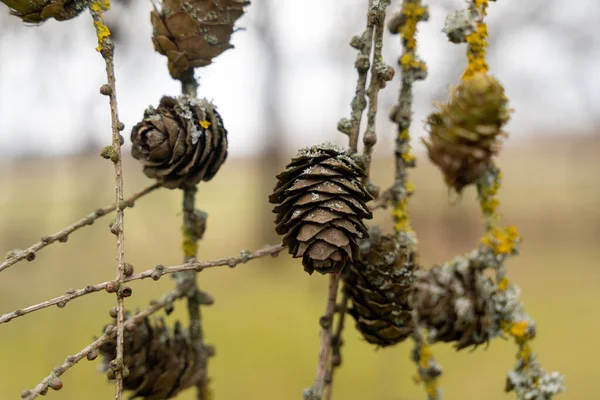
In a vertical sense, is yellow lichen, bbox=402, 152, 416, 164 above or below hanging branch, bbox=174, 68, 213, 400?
above

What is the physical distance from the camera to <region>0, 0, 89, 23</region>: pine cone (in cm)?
34

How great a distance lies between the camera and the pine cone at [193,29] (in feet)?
1.27

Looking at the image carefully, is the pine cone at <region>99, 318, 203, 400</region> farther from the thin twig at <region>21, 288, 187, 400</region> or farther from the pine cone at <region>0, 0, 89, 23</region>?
the pine cone at <region>0, 0, 89, 23</region>

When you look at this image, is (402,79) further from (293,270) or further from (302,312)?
(293,270)

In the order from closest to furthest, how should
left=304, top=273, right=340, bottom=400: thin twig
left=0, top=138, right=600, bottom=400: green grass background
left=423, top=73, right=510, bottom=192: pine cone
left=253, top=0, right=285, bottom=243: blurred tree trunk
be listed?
left=423, top=73, right=510, bottom=192: pine cone, left=304, top=273, right=340, bottom=400: thin twig, left=0, top=138, right=600, bottom=400: green grass background, left=253, top=0, right=285, bottom=243: blurred tree trunk

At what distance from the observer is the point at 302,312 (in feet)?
8.27

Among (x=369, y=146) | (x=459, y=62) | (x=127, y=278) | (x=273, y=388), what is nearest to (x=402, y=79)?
(x=369, y=146)

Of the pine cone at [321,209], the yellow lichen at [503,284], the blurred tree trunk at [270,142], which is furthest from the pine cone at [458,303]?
the blurred tree trunk at [270,142]

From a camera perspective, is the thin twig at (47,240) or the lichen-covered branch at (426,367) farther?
the lichen-covered branch at (426,367)

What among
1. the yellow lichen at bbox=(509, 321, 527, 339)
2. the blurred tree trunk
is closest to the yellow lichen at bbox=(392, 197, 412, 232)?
the yellow lichen at bbox=(509, 321, 527, 339)

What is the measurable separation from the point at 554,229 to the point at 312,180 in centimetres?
375

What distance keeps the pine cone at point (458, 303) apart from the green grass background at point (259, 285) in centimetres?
105

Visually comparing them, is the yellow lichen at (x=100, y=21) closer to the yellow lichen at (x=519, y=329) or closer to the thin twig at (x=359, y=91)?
the thin twig at (x=359, y=91)

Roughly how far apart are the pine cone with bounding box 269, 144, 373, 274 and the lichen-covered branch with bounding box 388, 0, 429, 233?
9 cm
